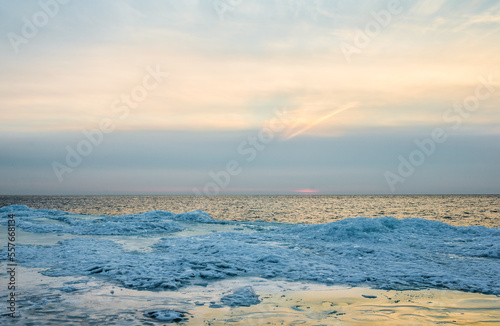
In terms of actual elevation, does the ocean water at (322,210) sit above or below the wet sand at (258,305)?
below

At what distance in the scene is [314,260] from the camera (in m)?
14.1

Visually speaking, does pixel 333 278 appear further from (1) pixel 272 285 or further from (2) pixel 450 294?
(2) pixel 450 294

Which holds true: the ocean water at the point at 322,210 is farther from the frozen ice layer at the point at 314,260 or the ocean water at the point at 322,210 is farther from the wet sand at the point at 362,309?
the wet sand at the point at 362,309

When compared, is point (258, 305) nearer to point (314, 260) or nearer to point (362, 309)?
point (362, 309)

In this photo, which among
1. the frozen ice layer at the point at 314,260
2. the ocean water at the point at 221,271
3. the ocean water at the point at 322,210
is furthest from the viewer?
the ocean water at the point at 322,210

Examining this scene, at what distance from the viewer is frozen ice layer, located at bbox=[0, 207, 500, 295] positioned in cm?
1085

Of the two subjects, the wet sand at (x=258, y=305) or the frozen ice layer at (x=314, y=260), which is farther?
→ the frozen ice layer at (x=314, y=260)

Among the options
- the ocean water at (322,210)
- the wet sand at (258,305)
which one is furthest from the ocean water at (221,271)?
the ocean water at (322,210)

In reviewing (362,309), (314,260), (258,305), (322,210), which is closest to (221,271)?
(258,305)

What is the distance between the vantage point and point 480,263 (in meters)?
13.7

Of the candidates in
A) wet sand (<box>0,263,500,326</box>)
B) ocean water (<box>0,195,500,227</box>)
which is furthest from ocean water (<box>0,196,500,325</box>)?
ocean water (<box>0,195,500,227</box>)

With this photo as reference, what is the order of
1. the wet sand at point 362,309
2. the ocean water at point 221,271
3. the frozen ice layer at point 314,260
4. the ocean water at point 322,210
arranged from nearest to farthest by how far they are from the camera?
1. the wet sand at point 362,309
2. the ocean water at point 221,271
3. the frozen ice layer at point 314,260
4. the ocean water at point 322,210

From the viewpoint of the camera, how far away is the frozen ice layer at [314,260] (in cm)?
1085

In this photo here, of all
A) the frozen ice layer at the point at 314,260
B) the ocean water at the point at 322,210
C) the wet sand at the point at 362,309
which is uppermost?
the wet sand at the point at 362,309
